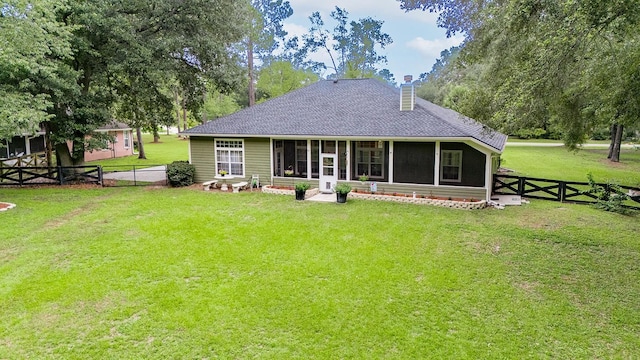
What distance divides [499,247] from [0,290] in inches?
424

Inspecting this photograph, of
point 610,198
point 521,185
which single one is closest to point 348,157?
point 521,185

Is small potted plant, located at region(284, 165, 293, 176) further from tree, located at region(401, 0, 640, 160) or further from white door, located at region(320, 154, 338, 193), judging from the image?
tree, located at region(401, 0, 640, 160)

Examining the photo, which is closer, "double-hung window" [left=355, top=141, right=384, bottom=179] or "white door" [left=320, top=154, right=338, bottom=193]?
"double-hung window" [left=355, top=141, right=384, bottom=179]

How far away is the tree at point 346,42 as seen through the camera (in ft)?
154

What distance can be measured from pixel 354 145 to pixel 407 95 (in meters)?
3.20

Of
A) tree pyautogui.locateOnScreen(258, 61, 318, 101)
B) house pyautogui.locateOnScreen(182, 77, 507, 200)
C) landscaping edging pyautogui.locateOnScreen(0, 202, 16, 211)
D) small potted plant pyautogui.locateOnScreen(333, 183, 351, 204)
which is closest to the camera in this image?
landscaping edging pyautogui.locateOnScreen(0, 202, 16, 211)

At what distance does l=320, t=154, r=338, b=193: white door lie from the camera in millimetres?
16062

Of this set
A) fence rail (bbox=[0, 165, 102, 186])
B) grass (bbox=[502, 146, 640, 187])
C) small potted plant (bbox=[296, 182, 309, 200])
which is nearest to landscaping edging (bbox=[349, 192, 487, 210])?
small potted plant (bbox=[296, 182, 309, 200])

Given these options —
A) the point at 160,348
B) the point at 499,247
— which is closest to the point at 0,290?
the point at 160,348

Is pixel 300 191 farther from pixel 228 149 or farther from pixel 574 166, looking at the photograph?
pixel 574 166

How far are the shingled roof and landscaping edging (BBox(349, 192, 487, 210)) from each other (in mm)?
2063

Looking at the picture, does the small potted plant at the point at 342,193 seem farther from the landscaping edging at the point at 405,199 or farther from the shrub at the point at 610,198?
the shrub at the point at 610,198

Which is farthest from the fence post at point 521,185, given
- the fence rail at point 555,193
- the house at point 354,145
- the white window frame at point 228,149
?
the white window frame at point 228,149

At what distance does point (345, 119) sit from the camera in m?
16.7
